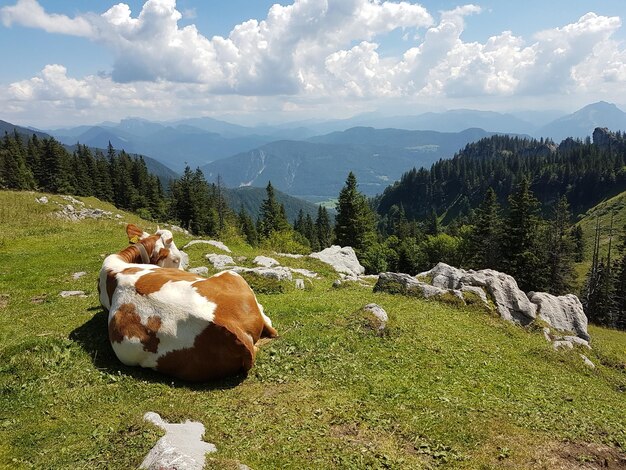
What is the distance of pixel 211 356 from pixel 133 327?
2.06 m

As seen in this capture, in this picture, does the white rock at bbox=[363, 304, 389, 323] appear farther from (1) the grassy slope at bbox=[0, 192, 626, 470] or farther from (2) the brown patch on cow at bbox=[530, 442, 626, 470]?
(2) the brown patch on cow at bbox=[530, 442, 626, 470]

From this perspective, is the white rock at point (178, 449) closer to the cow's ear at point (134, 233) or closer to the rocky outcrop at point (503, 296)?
the cow's ear at point (134, 233)

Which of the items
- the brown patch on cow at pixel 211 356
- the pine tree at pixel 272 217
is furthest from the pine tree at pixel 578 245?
the brown patch on cow at pixel 211 356

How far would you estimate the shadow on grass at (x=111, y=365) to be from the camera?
9.13 m

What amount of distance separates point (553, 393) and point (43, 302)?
1784 cm

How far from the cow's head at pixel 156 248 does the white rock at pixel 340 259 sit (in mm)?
19030

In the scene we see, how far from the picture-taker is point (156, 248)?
14.1 metres

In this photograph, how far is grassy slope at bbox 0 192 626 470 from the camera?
6.83 meters

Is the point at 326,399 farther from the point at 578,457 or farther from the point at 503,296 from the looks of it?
the point at 503,296

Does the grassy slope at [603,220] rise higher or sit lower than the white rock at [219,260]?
lower

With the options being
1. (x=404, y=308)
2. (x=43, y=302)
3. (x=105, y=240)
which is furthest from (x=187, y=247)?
(x=404, y=308)

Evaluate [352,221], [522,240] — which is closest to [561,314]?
Result: [522,240]

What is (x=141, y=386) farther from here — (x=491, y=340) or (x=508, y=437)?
(x=491, y=340)

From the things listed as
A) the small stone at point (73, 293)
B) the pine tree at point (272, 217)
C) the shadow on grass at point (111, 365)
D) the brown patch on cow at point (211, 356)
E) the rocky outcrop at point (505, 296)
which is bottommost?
the pine tree at point (272, 217)
